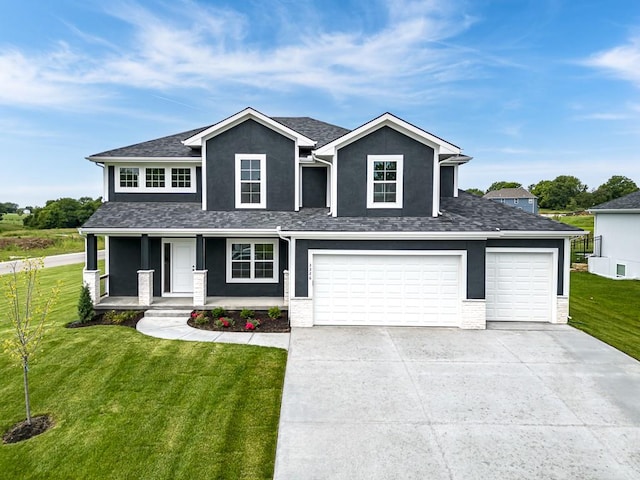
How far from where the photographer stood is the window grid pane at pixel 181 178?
1486 centimetres

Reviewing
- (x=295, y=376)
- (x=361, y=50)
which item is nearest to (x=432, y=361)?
(x=295, y=376)

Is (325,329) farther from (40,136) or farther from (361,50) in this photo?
(40,136)

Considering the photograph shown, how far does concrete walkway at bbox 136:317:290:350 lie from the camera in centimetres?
979

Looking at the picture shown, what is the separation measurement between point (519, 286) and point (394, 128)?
6.48 m

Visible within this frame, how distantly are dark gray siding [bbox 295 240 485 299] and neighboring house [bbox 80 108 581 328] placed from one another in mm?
30

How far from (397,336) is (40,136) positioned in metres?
36.5

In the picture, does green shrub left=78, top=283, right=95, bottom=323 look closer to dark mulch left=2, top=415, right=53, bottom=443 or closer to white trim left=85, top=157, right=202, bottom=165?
white trim left=85, top=157, right=202, bottom=165

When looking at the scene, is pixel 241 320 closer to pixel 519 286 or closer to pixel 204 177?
pixel 204 177

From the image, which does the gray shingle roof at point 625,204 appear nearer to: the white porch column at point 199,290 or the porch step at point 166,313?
the white porch column at point 199,290

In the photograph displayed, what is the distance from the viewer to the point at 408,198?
12.0m

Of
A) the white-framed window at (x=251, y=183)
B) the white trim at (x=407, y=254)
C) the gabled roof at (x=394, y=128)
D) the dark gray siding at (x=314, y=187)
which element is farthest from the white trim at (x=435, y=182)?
the white-framed window at (x=251, y=183)

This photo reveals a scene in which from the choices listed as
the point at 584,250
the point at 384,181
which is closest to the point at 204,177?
A: the point at 384,181

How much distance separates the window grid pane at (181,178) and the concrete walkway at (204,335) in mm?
5873

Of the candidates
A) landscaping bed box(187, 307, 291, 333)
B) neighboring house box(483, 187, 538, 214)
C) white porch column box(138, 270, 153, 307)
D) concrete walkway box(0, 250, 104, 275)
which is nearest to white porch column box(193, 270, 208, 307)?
landscaping bed box(187, 307, 291, 333)
